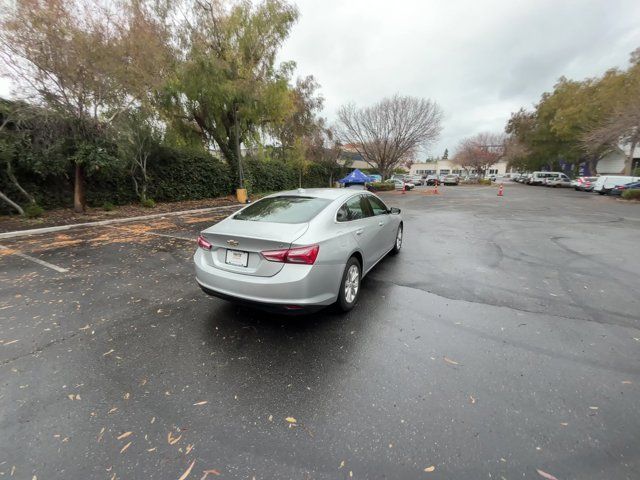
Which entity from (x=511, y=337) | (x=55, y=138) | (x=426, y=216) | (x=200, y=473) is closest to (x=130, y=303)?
(x=200, y=473)

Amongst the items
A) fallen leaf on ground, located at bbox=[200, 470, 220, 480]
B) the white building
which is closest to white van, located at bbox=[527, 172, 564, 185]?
the white building

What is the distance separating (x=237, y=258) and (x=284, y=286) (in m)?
0.65

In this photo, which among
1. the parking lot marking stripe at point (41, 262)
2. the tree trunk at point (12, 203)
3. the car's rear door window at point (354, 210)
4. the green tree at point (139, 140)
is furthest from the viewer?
the green tree at point (139, 140)

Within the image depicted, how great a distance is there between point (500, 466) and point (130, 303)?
4242 mm

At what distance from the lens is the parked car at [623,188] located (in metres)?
20.7

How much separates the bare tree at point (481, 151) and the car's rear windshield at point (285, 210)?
49144 mm

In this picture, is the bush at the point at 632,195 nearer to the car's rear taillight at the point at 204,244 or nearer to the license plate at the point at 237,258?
the license plate at the point at 237,258

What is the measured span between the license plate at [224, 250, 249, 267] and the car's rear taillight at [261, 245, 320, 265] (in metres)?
0.25

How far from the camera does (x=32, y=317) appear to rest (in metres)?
3.55

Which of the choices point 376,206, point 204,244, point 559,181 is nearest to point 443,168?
point 559,181

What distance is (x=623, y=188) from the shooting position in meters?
21.7

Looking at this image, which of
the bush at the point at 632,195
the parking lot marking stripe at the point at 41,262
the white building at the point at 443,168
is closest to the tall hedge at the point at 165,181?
the parking lot marking stripe at the point at 41,262

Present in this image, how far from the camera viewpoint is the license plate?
3.10 meters

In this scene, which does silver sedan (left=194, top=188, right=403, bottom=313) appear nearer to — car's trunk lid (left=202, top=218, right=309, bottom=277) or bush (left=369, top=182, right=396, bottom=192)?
car's trunk lid (left=202, top=218, right=309, bottom=277)
